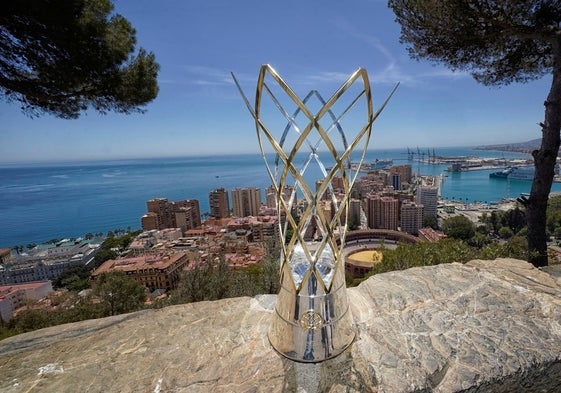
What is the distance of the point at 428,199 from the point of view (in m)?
25.6

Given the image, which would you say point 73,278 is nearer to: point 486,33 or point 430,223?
point 486,33

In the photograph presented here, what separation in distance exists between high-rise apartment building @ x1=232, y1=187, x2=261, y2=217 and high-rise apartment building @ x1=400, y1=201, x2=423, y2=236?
14.1 meters

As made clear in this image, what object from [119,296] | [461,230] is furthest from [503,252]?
[461,230]

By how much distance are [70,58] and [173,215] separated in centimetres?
2190

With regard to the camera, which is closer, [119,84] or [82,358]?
[82,358]

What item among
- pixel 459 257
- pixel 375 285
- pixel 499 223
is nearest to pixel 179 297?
pixel 375 285

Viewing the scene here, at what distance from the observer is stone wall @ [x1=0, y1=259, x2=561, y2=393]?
1283 millimetres

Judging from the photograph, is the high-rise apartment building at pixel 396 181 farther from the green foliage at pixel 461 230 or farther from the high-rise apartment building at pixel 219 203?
the high-rise apartment building at pixel 219 203

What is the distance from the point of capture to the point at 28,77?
3785mm

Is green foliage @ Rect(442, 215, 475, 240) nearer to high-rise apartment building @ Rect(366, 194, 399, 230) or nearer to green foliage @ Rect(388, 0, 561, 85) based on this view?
high-rise apartment building @ Rect(366, 194, 399, 230)

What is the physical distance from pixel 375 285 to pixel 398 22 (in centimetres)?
453

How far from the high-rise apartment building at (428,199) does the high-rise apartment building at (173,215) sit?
2201 centimetres

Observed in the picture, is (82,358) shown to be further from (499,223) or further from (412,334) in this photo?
(499,223)

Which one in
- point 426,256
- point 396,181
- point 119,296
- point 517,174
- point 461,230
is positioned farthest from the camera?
point 517,174
